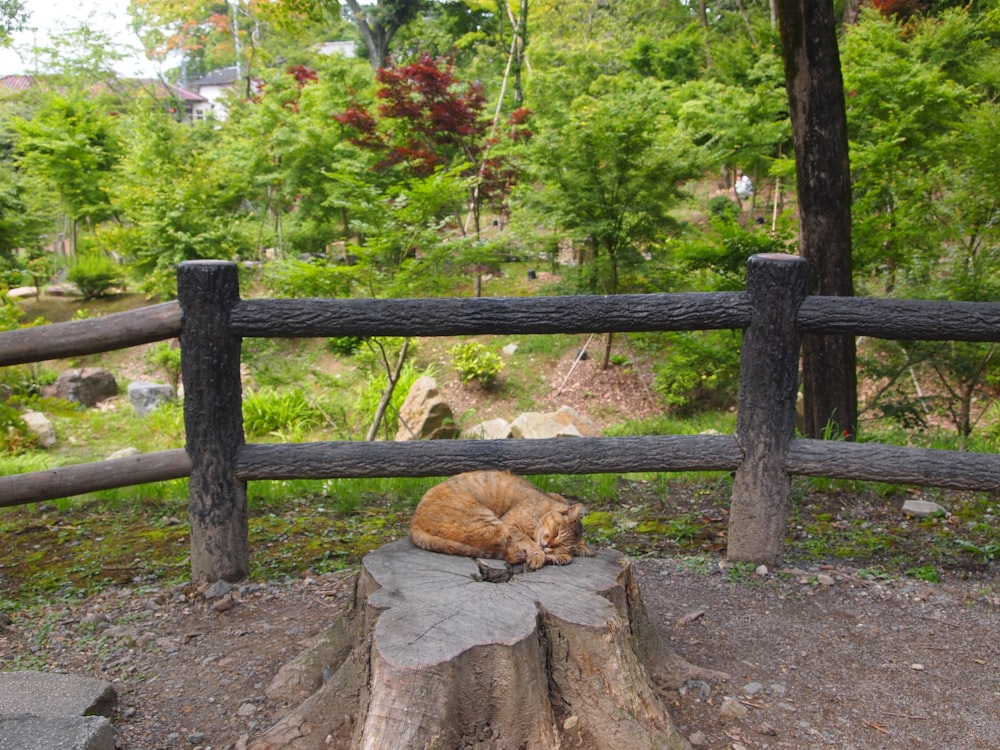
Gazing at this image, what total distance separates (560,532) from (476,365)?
789cm

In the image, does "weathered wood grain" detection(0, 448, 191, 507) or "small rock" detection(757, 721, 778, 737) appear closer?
"small rock" detection(757, 721, 778, 737)

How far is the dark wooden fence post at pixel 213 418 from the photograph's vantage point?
3.64 meters

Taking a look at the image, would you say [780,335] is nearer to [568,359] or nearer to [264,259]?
[568,359]

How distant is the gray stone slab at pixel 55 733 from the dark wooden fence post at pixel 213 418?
1362 millimetres

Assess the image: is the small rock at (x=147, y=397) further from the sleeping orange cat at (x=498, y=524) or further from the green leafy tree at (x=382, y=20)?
the green leafy tree at (x=382, y=20)

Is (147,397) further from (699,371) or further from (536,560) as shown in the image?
(536,560)

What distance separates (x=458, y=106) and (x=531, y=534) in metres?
10.5

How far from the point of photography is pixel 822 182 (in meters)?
5.13

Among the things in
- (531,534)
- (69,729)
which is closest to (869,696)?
(531,534)

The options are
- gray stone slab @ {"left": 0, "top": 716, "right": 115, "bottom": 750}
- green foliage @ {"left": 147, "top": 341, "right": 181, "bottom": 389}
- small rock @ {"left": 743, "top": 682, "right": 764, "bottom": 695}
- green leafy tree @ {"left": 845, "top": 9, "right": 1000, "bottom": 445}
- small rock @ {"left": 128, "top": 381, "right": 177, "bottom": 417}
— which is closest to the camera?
gray stone slab @ {"left": 0, "top": 716, "right": 115, "bottom": 750}

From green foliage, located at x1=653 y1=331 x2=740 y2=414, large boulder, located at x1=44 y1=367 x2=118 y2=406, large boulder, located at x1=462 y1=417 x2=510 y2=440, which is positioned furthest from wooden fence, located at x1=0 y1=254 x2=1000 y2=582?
large boulder, located at x1=44 y1=367 x2=118 y2=406

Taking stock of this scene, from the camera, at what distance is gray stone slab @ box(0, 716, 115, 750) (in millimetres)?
2311

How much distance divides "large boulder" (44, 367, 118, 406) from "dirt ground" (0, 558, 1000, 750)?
8578 mm

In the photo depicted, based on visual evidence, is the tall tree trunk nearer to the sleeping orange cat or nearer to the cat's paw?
the sleeping orange cat
